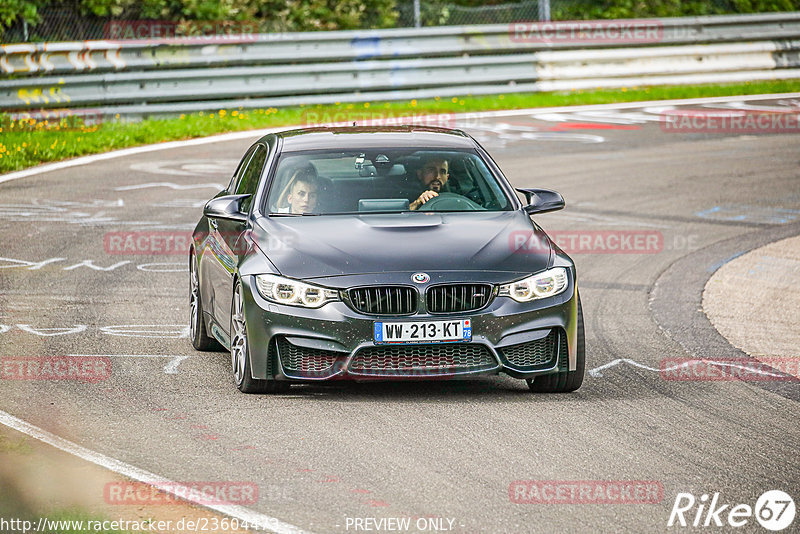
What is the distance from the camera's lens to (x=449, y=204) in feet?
28.6

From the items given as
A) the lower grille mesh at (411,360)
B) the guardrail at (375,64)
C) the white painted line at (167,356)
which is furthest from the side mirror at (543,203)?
the guardrail at (375,64)

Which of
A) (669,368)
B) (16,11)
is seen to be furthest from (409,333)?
(16,11)

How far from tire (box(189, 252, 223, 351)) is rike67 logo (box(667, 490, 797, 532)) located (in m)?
4.30

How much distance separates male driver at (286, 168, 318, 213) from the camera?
8.61 m

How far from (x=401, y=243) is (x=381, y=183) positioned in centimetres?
106

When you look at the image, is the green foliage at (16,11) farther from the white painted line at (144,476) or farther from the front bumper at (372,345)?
the white painted line at (144,476)

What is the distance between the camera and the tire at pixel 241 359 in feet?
25.5

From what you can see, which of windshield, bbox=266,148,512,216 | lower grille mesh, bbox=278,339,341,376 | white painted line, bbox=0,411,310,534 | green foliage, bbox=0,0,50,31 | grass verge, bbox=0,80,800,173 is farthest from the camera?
green foliage, bbox=0,0,50,31

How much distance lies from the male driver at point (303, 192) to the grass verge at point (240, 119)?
35.0ft

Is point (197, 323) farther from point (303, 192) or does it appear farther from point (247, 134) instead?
point (247, 134)

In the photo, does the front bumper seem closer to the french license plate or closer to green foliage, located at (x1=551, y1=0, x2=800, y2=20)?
the french license plate

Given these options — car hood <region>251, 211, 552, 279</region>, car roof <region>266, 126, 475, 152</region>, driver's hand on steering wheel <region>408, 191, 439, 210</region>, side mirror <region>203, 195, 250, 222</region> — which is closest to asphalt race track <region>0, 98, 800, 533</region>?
car hood <region>251, 211, 552, 279</region>

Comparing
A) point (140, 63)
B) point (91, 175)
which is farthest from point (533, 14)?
point (91, 175)

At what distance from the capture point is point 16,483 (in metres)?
5.86
